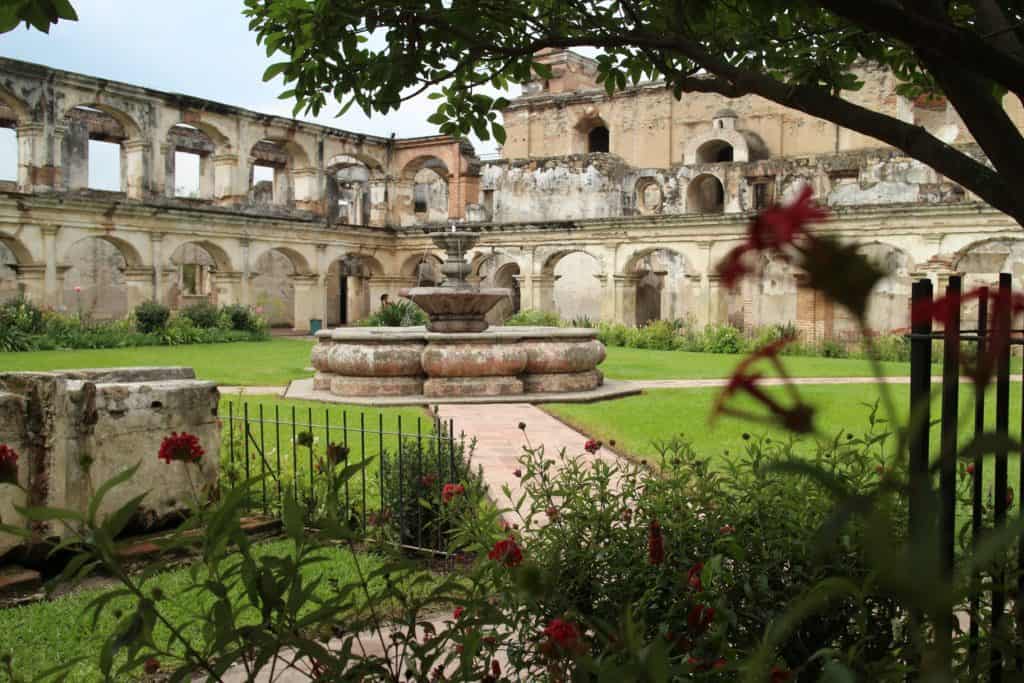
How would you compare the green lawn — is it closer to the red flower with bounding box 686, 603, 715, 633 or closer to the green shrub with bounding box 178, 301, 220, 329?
the green shrub with bounding box 178, 301, 220, 329

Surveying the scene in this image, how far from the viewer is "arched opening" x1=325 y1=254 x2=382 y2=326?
34.0 metres

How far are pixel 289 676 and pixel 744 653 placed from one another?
1.86 metres

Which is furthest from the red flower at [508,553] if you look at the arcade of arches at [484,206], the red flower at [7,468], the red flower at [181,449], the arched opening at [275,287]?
the arched opening at [275,287]

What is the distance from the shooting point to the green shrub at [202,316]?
77.7 ft

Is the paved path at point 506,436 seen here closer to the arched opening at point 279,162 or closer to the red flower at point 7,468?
the red flower at point 7,468

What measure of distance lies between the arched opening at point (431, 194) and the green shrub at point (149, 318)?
11584 millimetres

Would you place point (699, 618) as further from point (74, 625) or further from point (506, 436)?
point (506, 436)

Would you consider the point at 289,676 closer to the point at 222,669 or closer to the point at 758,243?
the point at 222,669

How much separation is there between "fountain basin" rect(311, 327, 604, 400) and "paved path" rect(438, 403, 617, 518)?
726mm

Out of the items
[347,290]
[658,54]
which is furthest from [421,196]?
[658,54]

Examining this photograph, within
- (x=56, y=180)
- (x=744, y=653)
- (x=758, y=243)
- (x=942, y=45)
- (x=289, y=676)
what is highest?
(x=56, y=180)

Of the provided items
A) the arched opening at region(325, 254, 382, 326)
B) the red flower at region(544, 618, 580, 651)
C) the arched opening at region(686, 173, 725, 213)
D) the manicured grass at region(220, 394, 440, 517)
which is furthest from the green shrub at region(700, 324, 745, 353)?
the red flower at region(544, 618, 580, 651)

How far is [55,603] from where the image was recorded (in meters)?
4.30

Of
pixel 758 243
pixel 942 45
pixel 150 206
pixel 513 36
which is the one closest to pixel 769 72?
pixel 513 36
